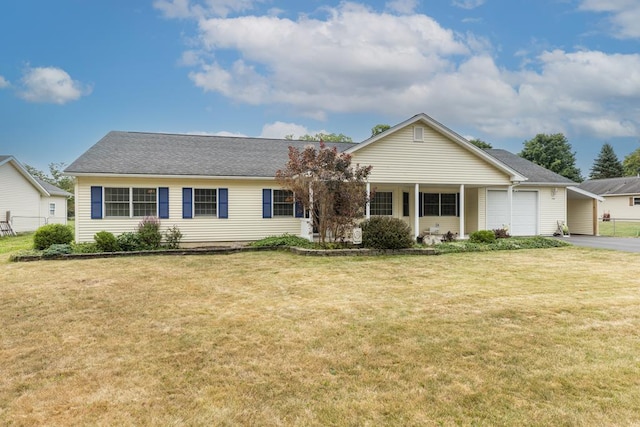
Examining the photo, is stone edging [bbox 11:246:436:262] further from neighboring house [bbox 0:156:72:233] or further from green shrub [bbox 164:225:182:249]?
neighboring house [bbox 0:156:72:233]

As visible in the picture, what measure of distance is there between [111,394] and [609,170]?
246 ft

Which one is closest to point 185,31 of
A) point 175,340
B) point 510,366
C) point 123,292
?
point 123,292

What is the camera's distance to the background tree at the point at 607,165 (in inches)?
2356

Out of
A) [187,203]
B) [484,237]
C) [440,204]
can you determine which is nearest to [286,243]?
[187,203]

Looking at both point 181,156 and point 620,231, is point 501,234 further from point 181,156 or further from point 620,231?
point 181,156

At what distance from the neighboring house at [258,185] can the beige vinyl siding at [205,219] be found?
0.04 m

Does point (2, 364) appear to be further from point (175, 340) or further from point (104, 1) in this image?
point (104, 1)

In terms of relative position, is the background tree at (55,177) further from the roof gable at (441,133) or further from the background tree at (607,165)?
the background tree at (607,165)

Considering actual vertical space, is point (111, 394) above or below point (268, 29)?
below

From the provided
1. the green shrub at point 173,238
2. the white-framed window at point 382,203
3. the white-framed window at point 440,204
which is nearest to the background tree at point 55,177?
the green shrub at point 173,238

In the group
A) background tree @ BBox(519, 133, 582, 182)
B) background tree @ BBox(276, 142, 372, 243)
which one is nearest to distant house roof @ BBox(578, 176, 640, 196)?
background tree @ BBox(519, 133, 582, 182)

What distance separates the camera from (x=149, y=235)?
13.4 meters

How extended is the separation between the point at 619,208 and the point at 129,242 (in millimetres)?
44727

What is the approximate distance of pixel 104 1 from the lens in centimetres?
1662
